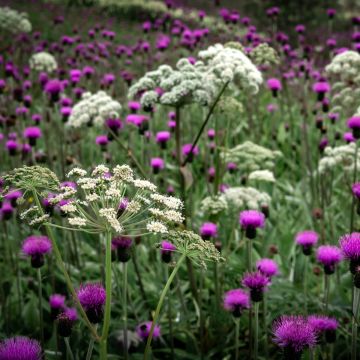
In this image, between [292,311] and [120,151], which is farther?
[120,151]

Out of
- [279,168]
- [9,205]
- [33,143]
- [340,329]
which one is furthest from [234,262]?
[279,168]

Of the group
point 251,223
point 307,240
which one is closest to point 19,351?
point 251,223

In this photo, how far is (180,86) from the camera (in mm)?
3047

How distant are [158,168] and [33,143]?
1.07 meters

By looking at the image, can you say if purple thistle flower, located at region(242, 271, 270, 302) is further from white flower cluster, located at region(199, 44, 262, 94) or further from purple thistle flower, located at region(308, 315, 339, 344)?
white flower cluster, located at region(199, 44, 262, 94)

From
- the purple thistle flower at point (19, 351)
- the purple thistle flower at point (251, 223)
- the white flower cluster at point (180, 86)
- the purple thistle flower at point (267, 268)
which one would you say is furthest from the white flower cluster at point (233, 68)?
the purple thistle flower at point (19, 351)

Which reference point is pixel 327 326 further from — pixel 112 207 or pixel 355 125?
pixel 355 125

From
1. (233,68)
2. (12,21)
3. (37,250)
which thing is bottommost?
(37,250)

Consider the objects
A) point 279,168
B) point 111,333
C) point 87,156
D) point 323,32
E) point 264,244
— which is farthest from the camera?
point 323,32

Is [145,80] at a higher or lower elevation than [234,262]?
higher

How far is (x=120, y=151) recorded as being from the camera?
5953 millimetres

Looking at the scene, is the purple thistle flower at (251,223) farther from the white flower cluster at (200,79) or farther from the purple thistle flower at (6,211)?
the purple thistle flower at (6,211)

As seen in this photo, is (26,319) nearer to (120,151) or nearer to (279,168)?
(120,151)

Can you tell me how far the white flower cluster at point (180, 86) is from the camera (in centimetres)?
304
